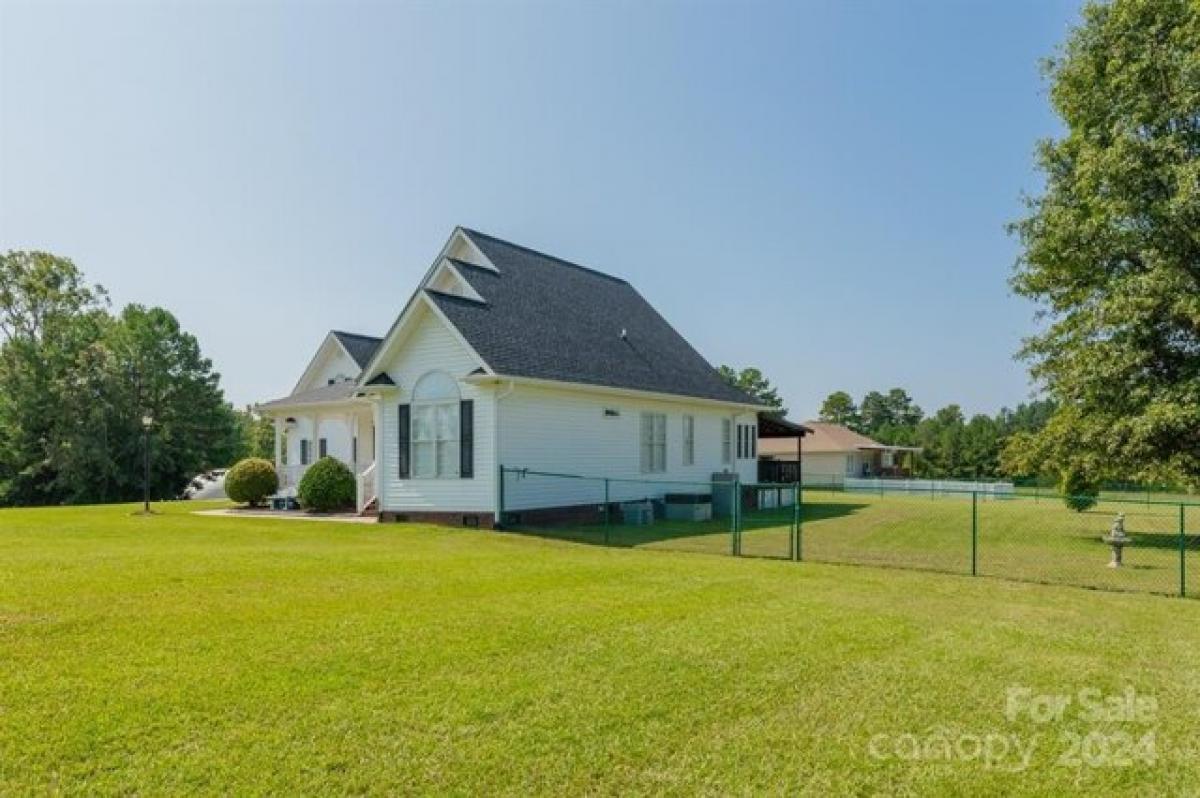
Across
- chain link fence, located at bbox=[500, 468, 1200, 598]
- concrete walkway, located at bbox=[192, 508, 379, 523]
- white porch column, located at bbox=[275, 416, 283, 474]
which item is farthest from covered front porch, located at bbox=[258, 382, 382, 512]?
chain link fence, located at bbox=[500, 468, 1200, 598]

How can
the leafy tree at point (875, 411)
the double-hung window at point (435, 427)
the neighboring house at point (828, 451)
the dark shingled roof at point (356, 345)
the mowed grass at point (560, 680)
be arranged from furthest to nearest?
the leafy tree at point (875, 411)
the neighboring house at point (828, 451)
the dark shingled roof at point (356, 345)
the double-hung window at point (435, 427)
the mowed grass at point (560, 680)

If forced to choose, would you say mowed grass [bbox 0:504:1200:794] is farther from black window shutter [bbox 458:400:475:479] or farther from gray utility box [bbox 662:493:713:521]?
gray utility box [bbox 662:493:713:521]

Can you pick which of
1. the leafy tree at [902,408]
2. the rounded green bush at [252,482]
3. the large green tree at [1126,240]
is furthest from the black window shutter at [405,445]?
the leafy tree at [902,408]

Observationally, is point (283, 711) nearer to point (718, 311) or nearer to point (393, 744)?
point (393, 744)

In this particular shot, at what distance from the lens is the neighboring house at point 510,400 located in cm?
1597

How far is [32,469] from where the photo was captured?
36250 millimetres

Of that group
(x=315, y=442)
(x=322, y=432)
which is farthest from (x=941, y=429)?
(x=315, y=442)

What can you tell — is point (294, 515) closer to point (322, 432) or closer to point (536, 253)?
point (322, 432)

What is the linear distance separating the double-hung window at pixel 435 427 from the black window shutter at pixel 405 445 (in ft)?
0.46

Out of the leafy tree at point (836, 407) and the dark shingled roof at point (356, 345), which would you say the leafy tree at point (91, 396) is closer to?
the dark shingled roof at point (356, 345)

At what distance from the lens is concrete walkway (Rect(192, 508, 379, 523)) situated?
1775 cm

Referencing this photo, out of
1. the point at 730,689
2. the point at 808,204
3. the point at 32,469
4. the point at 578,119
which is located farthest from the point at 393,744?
the point at 32,469

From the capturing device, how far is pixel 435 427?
1664 centimetres

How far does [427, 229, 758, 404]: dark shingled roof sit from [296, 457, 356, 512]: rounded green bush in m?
6.28
